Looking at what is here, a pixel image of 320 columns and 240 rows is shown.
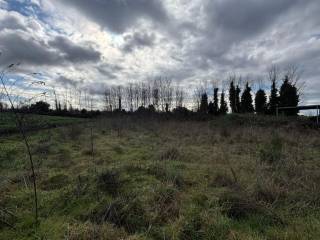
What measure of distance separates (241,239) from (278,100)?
1460 inches

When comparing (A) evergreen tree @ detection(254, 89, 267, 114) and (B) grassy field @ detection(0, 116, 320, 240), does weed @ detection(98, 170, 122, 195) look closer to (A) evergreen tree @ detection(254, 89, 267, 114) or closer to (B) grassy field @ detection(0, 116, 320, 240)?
(B) grassy field @ detection(0, 116, 320, 240)

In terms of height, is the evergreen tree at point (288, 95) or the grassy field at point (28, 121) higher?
the evergreen tree at point (288, 95)

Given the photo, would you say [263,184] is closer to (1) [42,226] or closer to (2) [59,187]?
(1) [42,226]

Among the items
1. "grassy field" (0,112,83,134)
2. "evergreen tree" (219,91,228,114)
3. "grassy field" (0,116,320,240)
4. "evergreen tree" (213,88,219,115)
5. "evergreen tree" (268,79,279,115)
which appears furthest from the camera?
"evergreen tree" (213,88,219,115)

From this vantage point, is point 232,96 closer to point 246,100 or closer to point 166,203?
point 246,100

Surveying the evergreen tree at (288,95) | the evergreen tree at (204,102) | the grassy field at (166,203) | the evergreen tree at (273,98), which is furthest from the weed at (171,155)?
the evergreen tree at (204,102)

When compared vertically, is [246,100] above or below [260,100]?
above

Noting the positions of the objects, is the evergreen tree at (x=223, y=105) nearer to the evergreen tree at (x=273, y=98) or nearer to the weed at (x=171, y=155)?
the evergreen tree at (x=273, y=98)

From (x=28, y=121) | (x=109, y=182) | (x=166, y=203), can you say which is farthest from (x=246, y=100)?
(x=28, y=121)

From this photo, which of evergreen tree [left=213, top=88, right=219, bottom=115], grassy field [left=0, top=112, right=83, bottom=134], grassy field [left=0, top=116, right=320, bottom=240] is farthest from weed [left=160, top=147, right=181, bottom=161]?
evergreen tree [left=213, top=88, right=219, bottom=115]

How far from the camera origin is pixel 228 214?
3.72 m

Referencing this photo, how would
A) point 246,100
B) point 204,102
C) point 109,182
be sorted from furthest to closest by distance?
point 204,102
point 246,100
point 109,182

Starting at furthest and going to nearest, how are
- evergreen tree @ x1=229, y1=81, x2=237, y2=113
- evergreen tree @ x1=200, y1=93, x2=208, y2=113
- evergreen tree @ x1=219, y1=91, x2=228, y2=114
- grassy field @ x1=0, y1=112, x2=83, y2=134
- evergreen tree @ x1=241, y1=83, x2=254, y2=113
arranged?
evergreen tree @ x1=200, y1=93, x2=208, y2=113 < evergreen tree @ x1=219, y1=91, x2=228, y2=114 < evergreen tree @ x1=229, y1=81, x2=237, y2=113 < evergreen tree @ x1=241, y1=83, x2=254, y2=113 < grassy field @ x1=0, y1=112, x2=83, y2=134

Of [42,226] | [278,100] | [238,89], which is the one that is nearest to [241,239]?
[42,226]
